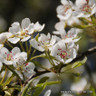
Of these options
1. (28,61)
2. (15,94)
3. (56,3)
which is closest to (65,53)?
(28,61)

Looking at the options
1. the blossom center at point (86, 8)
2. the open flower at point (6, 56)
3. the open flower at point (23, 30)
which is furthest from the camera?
the blossom center at point (86, 8)

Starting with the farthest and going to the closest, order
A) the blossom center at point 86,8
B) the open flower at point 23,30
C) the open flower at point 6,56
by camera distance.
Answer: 1. the blossom center at point 86,8
2. the open flower at point 23,30
3. the open flower at point 6,56

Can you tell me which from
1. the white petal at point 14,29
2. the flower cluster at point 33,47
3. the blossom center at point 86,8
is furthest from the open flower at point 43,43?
the blossom center at point 86,8

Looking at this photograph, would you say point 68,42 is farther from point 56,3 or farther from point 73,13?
point 56,3

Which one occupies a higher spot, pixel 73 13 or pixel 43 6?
pixel 73 13

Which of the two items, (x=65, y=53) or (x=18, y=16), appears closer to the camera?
(x=65, y=53)

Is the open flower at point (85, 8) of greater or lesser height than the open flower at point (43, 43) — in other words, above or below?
above

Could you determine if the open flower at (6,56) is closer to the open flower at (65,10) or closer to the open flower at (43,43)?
the open flower at (43,43)
